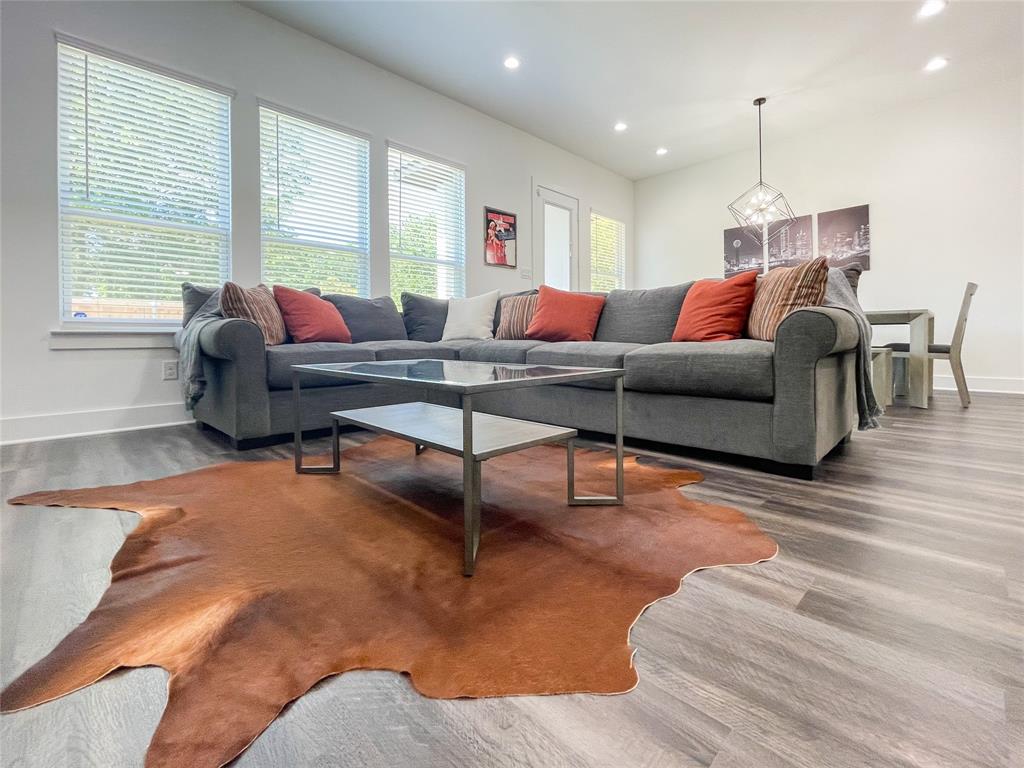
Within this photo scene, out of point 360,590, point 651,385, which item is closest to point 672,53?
point 651,385

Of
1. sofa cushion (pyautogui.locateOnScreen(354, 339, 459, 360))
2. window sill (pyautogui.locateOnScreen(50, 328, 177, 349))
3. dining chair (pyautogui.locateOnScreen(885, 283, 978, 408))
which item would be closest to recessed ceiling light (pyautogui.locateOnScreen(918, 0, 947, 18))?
dining chair (pyautogui.locateOnScreen(885, 283, 978, 408))

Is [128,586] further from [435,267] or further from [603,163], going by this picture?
[603,163]

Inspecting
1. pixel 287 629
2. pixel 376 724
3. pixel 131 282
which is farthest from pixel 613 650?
pixel 131 282

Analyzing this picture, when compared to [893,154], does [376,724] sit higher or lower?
lower

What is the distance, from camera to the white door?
5.64m

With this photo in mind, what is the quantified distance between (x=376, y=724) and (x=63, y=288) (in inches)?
128

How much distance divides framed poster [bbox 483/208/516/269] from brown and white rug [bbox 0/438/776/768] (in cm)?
365

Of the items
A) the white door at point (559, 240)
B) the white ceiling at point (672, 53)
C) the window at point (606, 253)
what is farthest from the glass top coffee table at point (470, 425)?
the window at point (606, 253)

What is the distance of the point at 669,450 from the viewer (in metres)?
2.34

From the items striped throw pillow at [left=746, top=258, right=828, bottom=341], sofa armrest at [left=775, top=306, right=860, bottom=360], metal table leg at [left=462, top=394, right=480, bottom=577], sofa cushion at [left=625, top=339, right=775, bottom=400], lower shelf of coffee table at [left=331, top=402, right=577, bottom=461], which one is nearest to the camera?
metal table leg at [left=462, top=394, right=480, bottom=577]

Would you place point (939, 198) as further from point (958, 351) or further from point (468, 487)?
point (468, 487)

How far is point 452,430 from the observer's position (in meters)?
1.46

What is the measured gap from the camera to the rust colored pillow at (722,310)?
2.46 metres

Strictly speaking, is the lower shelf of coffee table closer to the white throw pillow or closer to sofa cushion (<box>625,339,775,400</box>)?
sofa cushion (<box>625,339,775,400</box>)
